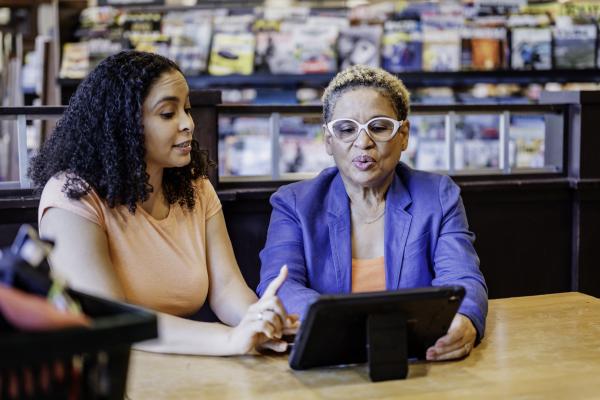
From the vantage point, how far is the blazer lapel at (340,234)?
2285mm

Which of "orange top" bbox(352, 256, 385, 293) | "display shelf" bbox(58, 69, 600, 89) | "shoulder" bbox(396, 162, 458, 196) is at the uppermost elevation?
"display shelf" bbox(58, 69, 600, 89)

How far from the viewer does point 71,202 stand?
2035 millimetres

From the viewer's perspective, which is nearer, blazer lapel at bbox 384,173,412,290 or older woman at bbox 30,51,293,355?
older woman at bbox 30,51,293,355

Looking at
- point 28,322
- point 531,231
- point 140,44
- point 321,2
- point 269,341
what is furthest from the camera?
point 321,2

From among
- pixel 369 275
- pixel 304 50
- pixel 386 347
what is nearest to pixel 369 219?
pixel 369 275

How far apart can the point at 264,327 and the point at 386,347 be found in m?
0.30

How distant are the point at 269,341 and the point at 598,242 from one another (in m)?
2.17

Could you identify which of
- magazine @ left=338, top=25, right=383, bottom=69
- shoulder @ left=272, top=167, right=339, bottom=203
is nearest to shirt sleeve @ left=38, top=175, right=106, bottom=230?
shoulder @ left=272, top=167, right=339, bottom=203

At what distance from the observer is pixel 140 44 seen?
16.8ft

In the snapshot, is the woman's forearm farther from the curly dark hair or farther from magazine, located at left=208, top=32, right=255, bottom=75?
magazine, located at left=208, top=32, right=255, bottom=75

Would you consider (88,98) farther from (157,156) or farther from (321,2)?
(321,2)

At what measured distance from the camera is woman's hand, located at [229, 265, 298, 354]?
5.90ft

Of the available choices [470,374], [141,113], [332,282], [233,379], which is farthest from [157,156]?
[470,374]

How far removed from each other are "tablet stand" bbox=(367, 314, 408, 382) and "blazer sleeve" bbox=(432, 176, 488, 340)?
1.36ft
